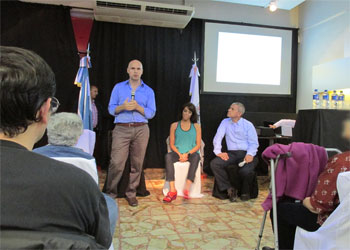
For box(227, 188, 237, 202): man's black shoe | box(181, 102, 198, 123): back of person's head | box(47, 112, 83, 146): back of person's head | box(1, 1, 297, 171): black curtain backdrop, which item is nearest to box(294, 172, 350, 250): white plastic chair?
box(47, 112, 83, 146): back of person's head

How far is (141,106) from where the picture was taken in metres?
2.95

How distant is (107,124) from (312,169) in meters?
3.31

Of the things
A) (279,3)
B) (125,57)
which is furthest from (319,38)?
(125,57)

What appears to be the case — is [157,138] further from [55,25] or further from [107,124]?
[55,25]

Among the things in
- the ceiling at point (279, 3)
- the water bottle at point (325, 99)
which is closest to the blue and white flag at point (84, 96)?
the ceiling at point (279, 3)

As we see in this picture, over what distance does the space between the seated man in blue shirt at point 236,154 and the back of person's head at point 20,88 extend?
110 inches

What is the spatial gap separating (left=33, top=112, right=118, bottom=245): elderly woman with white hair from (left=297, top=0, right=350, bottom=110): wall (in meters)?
3.57

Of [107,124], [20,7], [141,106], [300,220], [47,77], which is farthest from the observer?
[107,124]

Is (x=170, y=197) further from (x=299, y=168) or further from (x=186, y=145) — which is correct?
(x=299, y=168)

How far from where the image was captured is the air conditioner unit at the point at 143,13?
3783 millimetres

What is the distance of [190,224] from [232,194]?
0.92 m

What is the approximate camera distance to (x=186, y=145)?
334 cm

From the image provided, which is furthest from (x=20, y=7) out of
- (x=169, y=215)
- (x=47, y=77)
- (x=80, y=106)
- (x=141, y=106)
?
(x=47, y=77)

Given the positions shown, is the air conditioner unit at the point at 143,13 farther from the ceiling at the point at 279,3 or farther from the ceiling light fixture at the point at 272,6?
the ceiling light fixture at the point at 272,6
